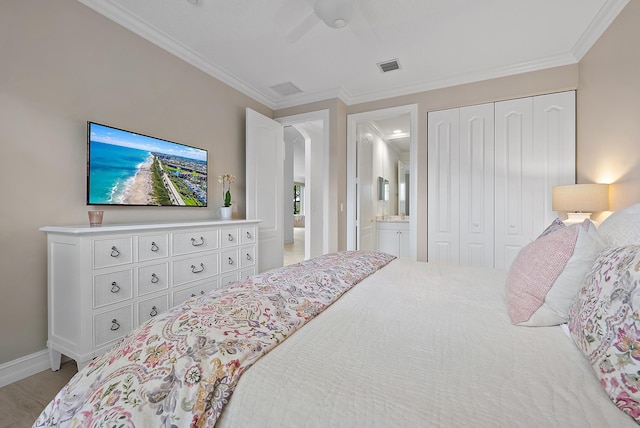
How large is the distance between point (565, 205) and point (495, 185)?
2.51 feet

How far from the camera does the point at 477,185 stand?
10.3ft

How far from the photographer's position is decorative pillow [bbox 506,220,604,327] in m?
0.85

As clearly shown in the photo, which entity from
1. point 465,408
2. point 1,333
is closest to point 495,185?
point 465,408

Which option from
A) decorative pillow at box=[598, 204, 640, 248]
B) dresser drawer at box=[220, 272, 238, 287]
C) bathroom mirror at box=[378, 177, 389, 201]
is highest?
bathroom mirror at box=[378, 177, 389, 201]

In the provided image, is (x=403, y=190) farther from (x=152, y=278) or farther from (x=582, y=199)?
(x=152, y=278)

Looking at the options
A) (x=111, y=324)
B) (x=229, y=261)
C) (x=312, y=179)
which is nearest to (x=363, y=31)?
(x=229, y=261)

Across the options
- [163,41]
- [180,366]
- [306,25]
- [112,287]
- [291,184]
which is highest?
[163,41]

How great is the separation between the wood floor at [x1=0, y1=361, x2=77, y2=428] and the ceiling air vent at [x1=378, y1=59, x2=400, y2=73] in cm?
364

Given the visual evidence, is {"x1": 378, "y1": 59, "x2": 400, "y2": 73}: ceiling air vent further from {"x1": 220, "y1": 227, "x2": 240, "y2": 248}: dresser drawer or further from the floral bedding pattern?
the floral bedding pattern

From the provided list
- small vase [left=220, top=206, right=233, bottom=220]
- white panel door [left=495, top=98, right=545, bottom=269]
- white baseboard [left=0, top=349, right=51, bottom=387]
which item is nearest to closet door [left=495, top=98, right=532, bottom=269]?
white panel door [left=495, top=98, right=545, bottom=269]

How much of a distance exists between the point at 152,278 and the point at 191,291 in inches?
13.6

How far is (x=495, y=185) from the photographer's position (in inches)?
121

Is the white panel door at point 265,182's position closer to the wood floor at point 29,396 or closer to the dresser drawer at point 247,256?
the dresser drawer at point 247,256

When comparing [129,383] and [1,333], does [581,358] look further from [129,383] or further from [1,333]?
[1,333]
